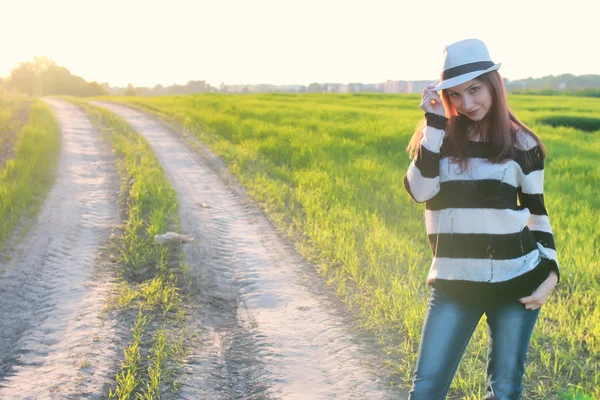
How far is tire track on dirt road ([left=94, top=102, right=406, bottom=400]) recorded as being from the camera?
3.32 meters

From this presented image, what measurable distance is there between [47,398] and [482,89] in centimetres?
264

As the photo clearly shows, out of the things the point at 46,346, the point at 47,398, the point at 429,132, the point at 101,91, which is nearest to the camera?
the point at 429,132

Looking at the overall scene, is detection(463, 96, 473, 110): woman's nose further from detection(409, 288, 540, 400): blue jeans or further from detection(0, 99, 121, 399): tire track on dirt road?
detection(0, 99, 121, 399): tire track on dirt road

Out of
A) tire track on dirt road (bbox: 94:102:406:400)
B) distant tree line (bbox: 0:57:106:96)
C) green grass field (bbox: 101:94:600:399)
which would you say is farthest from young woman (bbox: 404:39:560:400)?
distant tree line (bbox: 0:57:106:96)

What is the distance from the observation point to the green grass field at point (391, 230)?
11.7 feet

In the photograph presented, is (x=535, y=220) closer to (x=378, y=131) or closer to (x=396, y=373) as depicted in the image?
(x=396, y=373)

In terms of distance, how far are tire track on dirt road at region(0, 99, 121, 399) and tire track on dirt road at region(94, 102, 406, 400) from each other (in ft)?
1.94

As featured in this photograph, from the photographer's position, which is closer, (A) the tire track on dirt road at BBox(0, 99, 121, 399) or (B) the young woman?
(B) the young woman

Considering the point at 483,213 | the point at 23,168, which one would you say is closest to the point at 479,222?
the point at 483,213

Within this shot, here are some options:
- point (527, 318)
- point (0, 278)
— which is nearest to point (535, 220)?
point (527, 318)

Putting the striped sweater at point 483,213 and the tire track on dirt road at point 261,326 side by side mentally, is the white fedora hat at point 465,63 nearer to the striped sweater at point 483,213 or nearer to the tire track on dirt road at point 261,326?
the striped sweater at point 483,213

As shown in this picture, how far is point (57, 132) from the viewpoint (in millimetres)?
14273

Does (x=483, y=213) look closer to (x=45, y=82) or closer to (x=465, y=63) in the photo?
(x=465, y=63)

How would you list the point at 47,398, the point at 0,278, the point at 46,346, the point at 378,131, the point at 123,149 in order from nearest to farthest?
1. the point at 47,398
2. the point at 46,346
3. the point at 0,278
4. the point at 123,149
5. the point at 378,131
